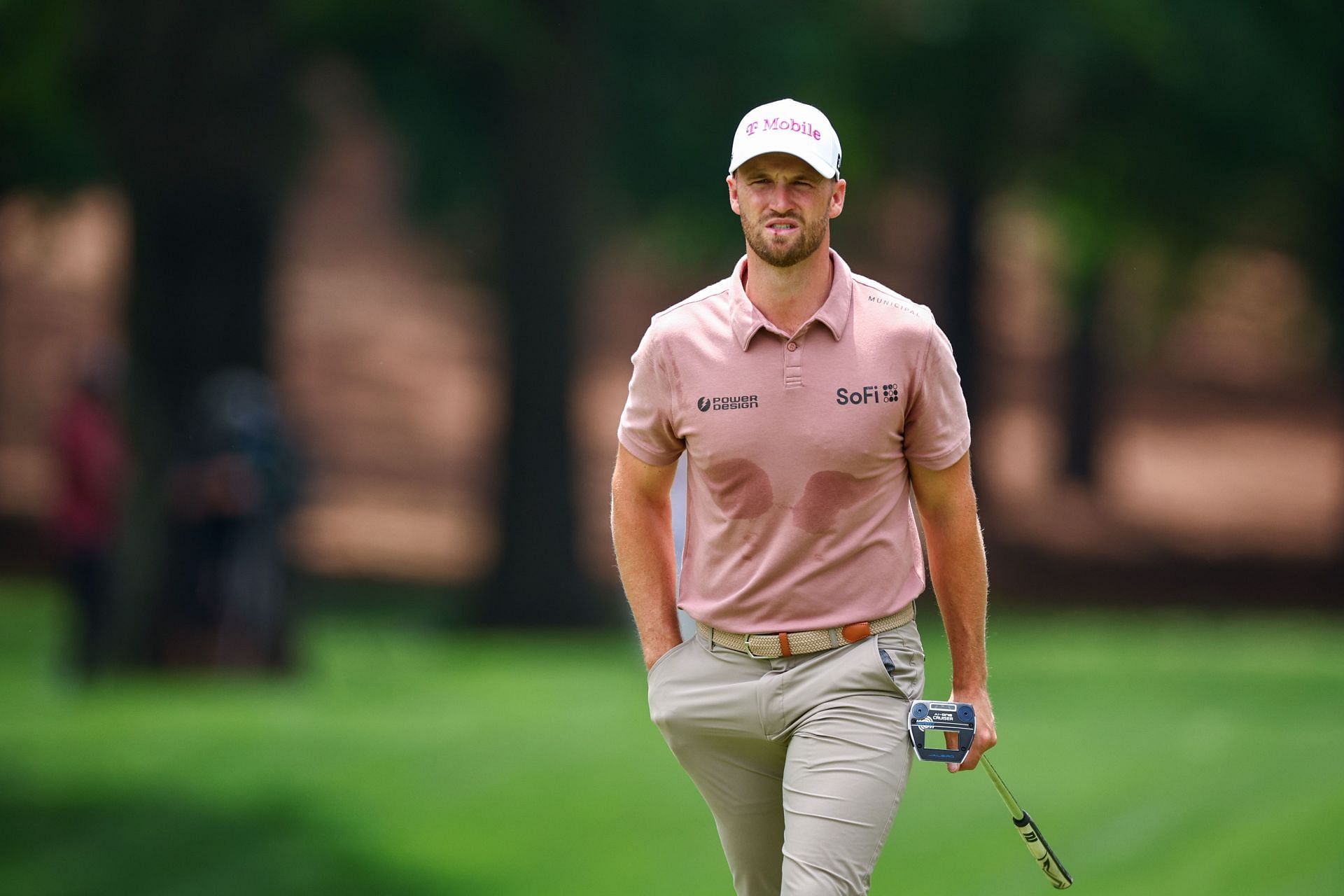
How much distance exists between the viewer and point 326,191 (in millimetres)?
52719

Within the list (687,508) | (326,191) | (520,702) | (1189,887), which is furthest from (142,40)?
(326,191)

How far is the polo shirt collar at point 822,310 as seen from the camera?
5.17 metres

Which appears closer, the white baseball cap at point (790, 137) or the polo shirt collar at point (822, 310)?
the white baseball cap at point (790, 137)

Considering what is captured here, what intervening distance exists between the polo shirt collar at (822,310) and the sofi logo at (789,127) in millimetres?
284

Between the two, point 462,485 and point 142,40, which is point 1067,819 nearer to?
point 142,40

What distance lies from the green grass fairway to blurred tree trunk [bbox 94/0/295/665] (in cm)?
109

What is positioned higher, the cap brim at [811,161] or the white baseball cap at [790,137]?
the white baseball cap at [790,137]

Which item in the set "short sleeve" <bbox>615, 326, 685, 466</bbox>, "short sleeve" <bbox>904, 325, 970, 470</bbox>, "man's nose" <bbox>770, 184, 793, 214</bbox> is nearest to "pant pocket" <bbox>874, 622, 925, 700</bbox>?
"short sleeve" <bbox>904, 325, 970, 470</bbox>

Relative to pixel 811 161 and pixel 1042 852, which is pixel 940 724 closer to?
pixel 1042 852

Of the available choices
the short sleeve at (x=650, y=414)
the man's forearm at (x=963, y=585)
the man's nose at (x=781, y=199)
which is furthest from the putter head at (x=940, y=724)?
the man's nose at (x=781, y=199)

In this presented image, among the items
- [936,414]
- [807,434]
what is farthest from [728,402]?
[936,414]

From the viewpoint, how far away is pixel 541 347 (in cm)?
2166

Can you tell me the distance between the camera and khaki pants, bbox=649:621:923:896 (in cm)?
507

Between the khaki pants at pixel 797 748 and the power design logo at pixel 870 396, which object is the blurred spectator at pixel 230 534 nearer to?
the khaki pants at pixel 797 748
